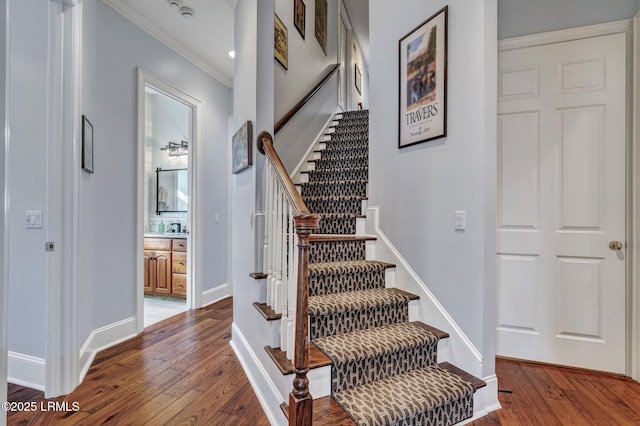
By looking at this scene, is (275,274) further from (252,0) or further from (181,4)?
(181,4)

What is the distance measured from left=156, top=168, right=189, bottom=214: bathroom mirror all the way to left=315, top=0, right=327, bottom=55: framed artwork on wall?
286 centimetres

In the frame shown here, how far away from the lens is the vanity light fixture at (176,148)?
497cm

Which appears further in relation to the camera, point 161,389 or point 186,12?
point 186,12

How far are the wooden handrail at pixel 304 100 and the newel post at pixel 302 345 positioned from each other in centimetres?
162

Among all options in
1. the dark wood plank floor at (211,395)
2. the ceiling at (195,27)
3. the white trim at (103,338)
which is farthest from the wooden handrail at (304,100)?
the white trim at (103,338)

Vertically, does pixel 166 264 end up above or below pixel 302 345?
below

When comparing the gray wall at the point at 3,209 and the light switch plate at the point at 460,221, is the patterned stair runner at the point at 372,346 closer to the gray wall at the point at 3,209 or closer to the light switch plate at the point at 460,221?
the light switch plate at the point at 460,221

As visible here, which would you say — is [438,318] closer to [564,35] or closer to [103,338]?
[564,35]

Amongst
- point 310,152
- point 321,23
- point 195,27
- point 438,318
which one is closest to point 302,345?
point 438,318

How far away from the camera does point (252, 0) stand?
7.47ft

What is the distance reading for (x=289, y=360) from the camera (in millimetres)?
1633

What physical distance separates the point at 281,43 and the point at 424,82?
1562mm

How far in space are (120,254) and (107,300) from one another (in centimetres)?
40

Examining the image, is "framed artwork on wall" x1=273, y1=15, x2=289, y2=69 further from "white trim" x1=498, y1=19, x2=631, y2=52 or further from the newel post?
the newel post
